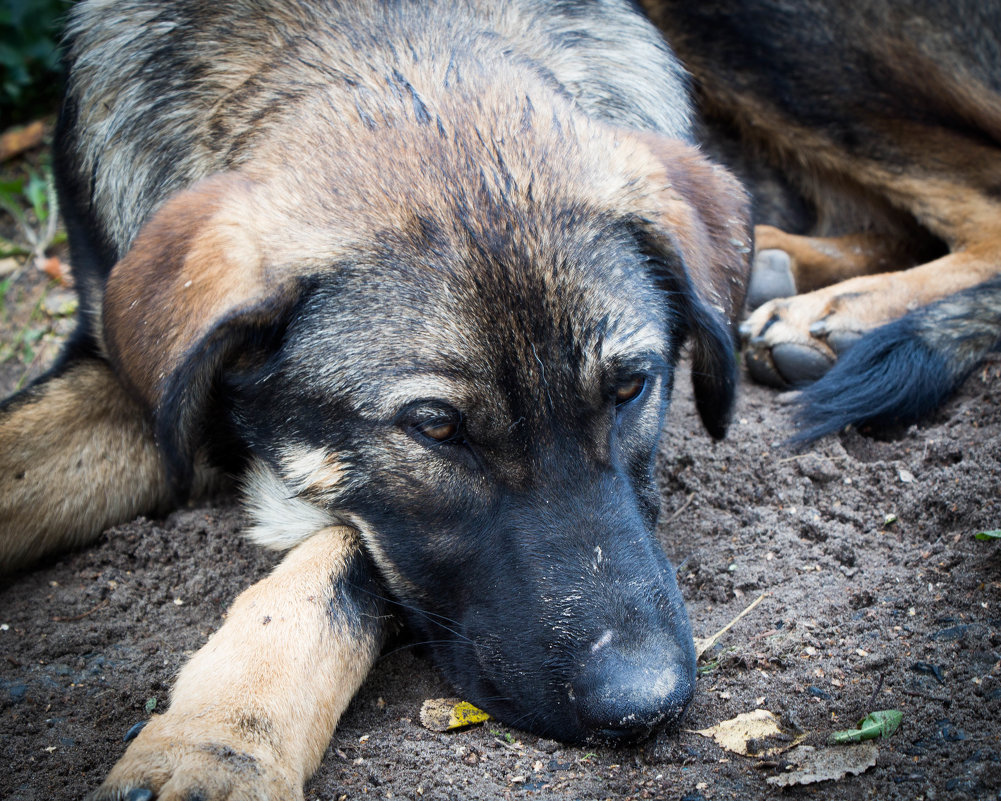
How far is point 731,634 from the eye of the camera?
2.87m

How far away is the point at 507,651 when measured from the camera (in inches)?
98.4

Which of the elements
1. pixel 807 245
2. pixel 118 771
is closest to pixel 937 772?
pixel 118 771

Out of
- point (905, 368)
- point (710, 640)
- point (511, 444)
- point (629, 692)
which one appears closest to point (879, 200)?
point (905, 368)

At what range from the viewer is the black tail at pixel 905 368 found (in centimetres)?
379

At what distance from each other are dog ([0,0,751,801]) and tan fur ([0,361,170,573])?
0.62m

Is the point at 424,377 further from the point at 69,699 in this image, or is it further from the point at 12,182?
the point at 12,182

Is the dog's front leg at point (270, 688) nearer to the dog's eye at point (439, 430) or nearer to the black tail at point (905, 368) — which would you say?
the dog's eye at point (439, 430)

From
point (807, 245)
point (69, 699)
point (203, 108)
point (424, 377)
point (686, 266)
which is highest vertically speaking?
point (203, 108)

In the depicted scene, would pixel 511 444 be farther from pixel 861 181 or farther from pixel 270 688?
pixel 861 181

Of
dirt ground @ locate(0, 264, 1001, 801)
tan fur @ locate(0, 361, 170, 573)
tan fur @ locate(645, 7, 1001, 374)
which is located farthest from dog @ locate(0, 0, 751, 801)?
tan fur @ locate(645, 7, 1001, 374)

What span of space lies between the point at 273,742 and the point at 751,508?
190 centimetres

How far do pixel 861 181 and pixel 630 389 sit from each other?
9.18 ft

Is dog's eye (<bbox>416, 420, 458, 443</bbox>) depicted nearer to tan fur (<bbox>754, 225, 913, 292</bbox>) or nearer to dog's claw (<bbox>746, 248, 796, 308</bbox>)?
dog's claw (<bbox>746, 248, 796, 308</bbox>)

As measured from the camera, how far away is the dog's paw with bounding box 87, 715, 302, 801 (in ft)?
7.16
